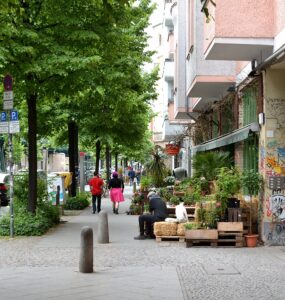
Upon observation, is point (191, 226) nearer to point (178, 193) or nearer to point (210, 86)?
point (210, 86)

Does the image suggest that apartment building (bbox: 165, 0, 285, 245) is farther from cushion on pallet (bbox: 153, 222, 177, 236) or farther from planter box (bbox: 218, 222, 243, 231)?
cushion on pallet (bbox: 153, 222, 177, 236)

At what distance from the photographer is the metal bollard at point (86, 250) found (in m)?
10.0

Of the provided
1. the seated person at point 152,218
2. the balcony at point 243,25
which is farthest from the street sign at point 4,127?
the balcony at point 243,25

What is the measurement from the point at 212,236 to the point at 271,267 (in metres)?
3.00

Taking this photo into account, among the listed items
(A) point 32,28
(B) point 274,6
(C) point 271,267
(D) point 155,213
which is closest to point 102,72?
(A) point 32,28

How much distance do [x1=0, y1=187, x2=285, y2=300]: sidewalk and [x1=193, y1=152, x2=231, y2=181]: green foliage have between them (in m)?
4.91

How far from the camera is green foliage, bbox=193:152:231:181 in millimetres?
19203

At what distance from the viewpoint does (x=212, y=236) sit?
13.8 m

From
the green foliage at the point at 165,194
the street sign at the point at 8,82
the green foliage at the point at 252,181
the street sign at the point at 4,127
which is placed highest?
the street sign at the point at 8,82

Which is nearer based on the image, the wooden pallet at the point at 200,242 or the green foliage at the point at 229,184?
the wooden pallet at the point at 200,242

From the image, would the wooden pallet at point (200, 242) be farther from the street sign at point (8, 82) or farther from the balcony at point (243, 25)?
the street sign at point (8, 82)

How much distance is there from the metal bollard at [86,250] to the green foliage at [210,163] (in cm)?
941

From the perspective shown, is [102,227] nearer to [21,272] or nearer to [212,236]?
[212,236]

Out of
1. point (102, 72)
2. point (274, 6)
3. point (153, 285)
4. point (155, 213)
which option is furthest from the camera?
point (102, 72)
